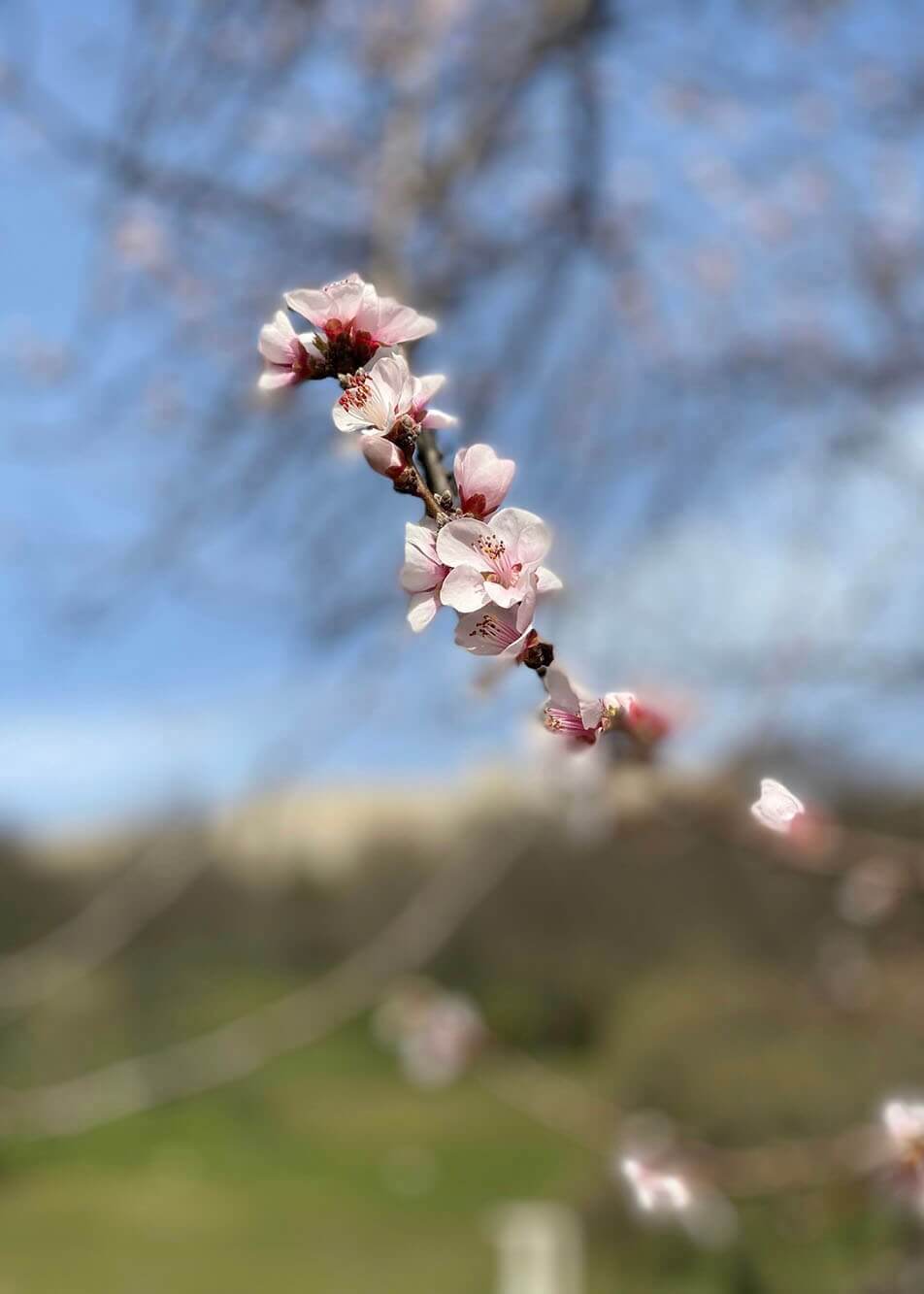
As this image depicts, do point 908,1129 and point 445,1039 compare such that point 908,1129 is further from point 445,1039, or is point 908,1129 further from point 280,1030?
point 280,1030

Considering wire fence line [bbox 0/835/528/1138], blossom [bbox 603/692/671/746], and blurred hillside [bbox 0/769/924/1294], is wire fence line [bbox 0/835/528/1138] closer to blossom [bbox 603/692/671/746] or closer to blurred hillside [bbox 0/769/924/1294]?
blurred hillside [bbox 0/769/924/1294]

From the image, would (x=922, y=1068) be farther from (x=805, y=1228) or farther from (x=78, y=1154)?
(x=78, y=1154)

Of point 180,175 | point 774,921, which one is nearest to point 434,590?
point 180,175

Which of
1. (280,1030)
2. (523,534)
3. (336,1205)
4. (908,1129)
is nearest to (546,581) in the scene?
(523,534)

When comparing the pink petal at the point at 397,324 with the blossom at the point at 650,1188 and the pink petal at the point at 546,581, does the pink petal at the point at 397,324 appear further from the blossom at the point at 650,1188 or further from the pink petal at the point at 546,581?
the blossom at the point at 650,1188

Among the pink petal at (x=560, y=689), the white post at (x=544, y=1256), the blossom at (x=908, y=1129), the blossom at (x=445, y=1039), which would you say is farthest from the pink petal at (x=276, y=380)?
the white post at (x=544, y=1256)

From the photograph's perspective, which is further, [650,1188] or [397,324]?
[650,1188]
